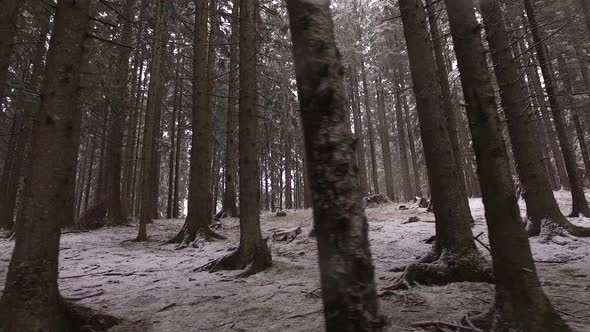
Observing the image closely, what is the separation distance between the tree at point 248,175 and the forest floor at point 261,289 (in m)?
0.33

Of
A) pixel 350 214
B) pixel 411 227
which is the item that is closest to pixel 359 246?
pixel 350 214

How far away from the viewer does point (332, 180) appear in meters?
2.23

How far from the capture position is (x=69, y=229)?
571 inches

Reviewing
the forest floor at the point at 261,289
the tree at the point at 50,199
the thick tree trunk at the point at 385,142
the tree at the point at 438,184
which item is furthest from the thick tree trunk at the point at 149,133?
the thick tree trunk at the point at 385,142

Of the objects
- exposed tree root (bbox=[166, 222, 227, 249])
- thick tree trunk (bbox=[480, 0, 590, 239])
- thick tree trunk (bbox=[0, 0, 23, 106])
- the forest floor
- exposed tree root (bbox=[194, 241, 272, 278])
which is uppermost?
thick tree trunk (bbox=[0, 0, 23, 106])

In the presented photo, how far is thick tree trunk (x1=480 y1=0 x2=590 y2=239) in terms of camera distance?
7.90 meters

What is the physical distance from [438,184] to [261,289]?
3.13m

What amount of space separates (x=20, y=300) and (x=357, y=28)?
26150 mm

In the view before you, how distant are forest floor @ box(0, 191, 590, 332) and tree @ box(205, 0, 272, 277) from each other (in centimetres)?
33

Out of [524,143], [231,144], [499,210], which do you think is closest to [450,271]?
[499,210]

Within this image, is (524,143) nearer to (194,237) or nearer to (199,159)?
→ (199,159)

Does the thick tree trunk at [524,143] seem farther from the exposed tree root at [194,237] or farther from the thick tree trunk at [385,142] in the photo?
the thick tree trunk at [385,142]

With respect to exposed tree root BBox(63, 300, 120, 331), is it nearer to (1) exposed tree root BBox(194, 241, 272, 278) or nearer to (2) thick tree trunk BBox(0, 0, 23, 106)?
(1) exposed tree root BBox(194, 241, 272, 278)

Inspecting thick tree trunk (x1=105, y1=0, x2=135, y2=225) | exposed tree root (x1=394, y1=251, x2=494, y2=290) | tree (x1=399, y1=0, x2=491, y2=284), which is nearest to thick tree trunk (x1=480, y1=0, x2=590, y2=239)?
tree (x1=399, y1=0, x2=491, y2=284)
